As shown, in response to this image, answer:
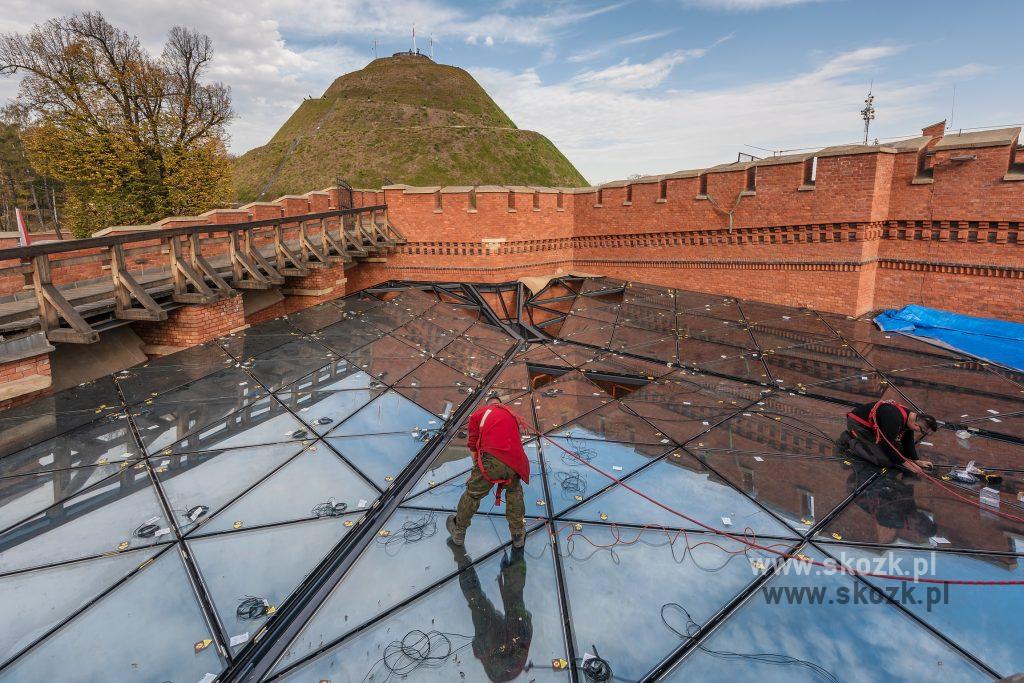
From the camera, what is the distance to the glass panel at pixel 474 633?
3.16m

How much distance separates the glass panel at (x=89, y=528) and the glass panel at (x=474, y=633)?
6.53 ft

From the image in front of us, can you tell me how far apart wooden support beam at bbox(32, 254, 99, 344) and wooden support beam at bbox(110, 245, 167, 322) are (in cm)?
82

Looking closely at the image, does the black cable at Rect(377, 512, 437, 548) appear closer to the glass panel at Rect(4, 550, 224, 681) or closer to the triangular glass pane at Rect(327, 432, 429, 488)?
the triangular glass pane at Rect(327, 432, 429, 488)

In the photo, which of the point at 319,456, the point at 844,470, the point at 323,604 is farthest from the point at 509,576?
the point at 844,470

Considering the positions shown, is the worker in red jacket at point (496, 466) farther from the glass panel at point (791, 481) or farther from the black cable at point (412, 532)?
the glass panel at point (791, 481)

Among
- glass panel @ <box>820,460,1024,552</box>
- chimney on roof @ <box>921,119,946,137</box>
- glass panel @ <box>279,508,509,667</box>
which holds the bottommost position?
glass panel @ <box>820,460,1024,552</box>

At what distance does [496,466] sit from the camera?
4188mm

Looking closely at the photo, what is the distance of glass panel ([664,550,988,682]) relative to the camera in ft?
10.2

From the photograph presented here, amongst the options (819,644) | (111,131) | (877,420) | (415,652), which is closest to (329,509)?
(415,652)

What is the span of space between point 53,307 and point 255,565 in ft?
16.6

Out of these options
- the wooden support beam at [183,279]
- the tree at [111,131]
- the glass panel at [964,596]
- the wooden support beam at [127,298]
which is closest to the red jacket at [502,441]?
the glass panel at [964,596]

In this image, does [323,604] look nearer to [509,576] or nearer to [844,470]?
[509,576]

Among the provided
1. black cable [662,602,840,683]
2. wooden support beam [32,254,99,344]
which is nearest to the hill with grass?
wooden support beam [32,254,99,344]

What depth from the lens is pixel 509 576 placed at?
3.97m
